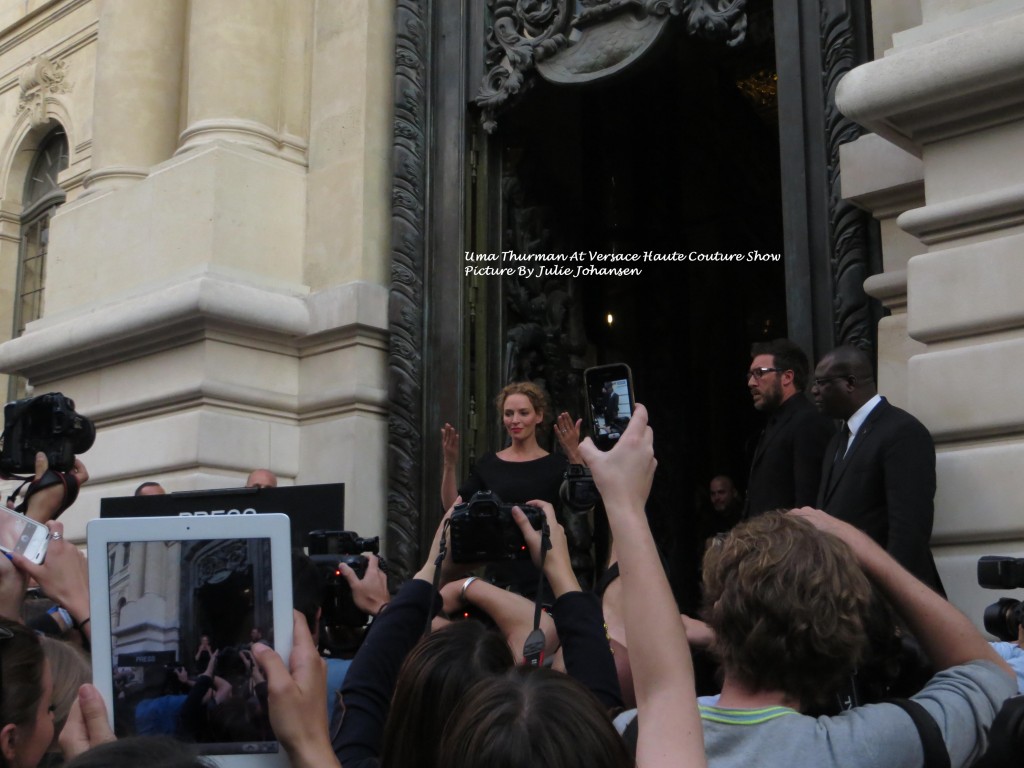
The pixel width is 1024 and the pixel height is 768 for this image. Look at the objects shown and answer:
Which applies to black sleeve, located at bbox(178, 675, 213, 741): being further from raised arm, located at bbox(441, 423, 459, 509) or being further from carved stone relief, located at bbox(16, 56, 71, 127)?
carved stone relief, located at bbox(16, 56, 71, 127)

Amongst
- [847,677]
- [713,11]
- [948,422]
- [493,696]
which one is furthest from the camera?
[713,11]

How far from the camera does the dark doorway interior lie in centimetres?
918

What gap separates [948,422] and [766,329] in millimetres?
7492

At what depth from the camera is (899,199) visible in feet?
20.2

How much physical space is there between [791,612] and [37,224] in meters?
13.6

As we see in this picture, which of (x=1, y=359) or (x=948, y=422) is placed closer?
(x=948, y=422)

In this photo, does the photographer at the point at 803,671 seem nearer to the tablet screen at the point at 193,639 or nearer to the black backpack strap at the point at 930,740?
the black backpack strap at the point at 930,740

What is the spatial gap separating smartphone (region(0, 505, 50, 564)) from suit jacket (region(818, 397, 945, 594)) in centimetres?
308

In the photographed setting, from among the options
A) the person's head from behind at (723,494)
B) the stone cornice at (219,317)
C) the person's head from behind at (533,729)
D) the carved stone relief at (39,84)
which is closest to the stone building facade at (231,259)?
the stone cornice at (219,317)

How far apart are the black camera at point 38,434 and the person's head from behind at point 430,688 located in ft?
12.3

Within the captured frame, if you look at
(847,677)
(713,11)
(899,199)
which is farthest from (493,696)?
(713,11)

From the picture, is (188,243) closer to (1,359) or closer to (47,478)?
(1,359)

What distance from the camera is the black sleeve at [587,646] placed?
265cm

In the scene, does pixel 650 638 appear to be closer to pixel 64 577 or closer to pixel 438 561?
pixel 438 561
